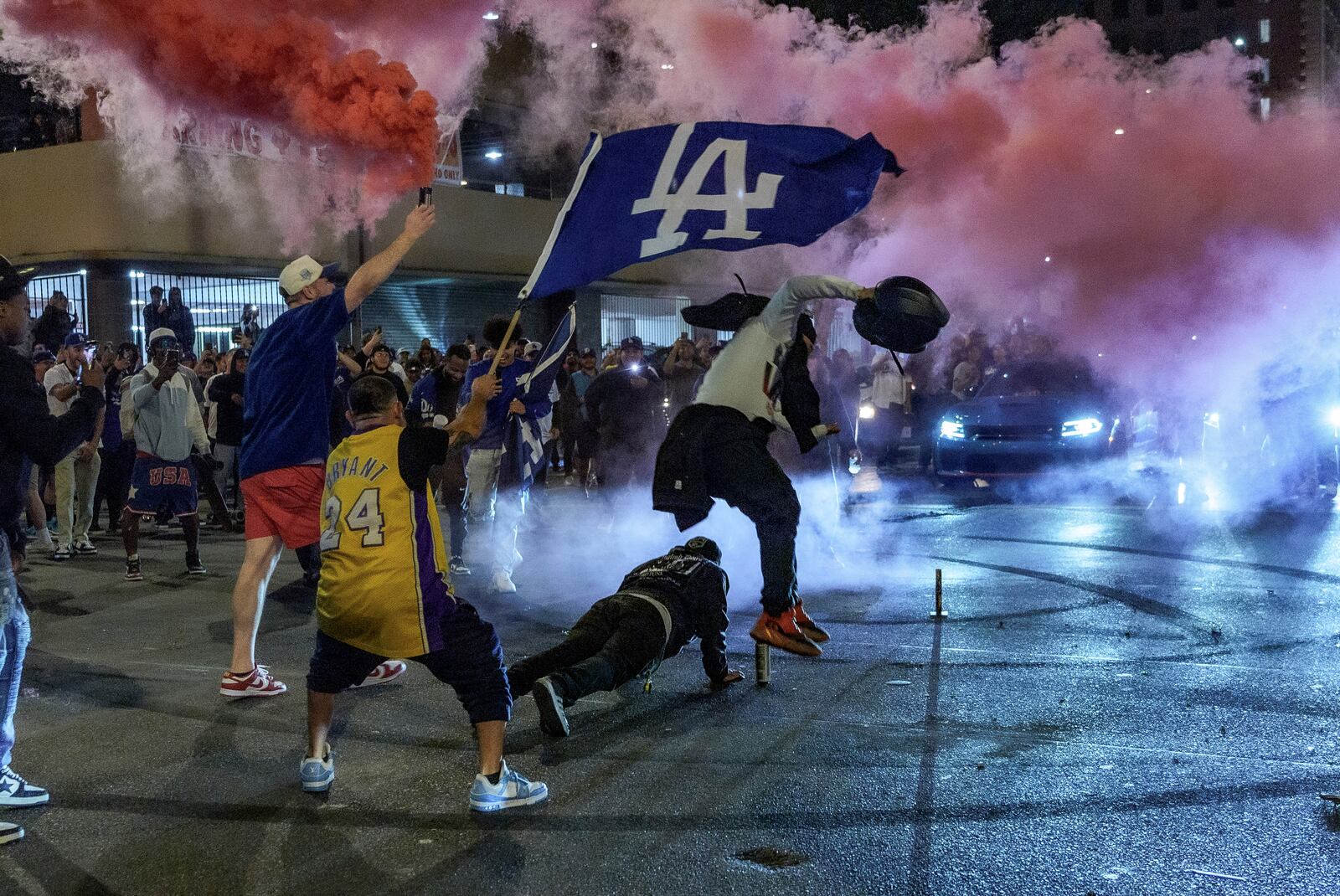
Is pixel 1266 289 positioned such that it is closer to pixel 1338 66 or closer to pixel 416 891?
pixel 416 891

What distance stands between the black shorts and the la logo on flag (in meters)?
2.67

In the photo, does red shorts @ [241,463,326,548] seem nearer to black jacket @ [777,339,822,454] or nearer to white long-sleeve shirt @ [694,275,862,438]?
white long-sleeve shirt @ [694,275,862,438]

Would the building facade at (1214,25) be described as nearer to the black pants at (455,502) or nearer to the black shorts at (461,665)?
the black pants at (455,502)

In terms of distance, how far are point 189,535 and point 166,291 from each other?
12.2 metres

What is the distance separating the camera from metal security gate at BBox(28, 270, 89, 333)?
20547mm

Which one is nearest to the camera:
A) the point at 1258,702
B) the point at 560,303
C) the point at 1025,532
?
the point at 1258,702

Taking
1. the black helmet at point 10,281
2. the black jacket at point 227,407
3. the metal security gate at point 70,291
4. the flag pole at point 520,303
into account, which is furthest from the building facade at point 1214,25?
the black helmet at point 10,281

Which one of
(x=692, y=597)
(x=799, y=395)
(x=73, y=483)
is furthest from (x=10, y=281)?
(x=73, y=483)

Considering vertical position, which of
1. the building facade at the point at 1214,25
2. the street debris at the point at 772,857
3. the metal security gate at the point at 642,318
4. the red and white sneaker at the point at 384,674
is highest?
the building facade at the point at 1214,25

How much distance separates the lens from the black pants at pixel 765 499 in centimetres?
647

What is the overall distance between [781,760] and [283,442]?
9.22 feet

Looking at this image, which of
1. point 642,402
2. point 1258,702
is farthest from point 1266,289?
point 1258,702

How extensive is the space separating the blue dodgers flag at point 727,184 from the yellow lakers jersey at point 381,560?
2.28 metres

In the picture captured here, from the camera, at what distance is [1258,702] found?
5695 mm
